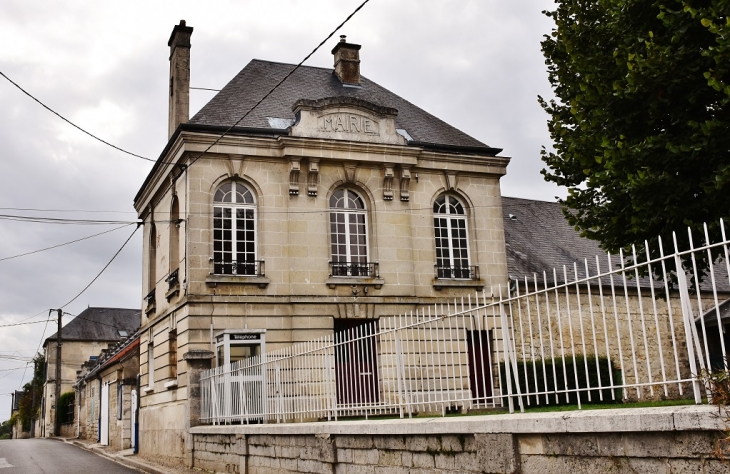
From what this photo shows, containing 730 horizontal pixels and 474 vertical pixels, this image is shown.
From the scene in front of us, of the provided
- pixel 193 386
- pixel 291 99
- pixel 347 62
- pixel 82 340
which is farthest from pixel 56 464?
pixel 82 340

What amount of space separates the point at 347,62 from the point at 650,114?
1283 centimetres

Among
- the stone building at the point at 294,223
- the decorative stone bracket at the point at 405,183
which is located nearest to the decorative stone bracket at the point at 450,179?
the stone building at the point at 294,223

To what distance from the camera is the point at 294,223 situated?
695 inches

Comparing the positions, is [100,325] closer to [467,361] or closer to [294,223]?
[294,223]

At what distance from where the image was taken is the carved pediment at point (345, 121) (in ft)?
58.7

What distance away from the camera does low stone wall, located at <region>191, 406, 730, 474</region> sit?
4.48 m

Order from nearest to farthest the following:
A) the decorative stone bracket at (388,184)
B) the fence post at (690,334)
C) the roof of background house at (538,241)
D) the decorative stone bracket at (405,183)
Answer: the fence post at (690,334)
the decorative stone bracket at (388,184)
the decorative stone bracket at (405,183)
the roof of background house at (538,241)

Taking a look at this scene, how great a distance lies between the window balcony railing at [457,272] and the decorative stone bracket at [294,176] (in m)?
3.96

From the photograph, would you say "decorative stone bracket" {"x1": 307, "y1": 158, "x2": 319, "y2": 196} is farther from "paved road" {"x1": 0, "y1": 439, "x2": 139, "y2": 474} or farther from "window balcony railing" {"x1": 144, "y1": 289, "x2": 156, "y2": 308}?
"paved road" {"x1": 0, "y1": 439, "x2": 139, "y2": 474}

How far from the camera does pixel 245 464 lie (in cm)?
1173

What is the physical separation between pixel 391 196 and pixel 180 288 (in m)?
5.38

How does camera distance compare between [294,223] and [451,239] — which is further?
[451,239]

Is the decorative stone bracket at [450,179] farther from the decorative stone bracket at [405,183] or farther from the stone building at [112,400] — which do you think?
the stone building at [112,400]

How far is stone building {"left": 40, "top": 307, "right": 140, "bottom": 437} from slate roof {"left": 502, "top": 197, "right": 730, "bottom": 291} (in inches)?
1582
